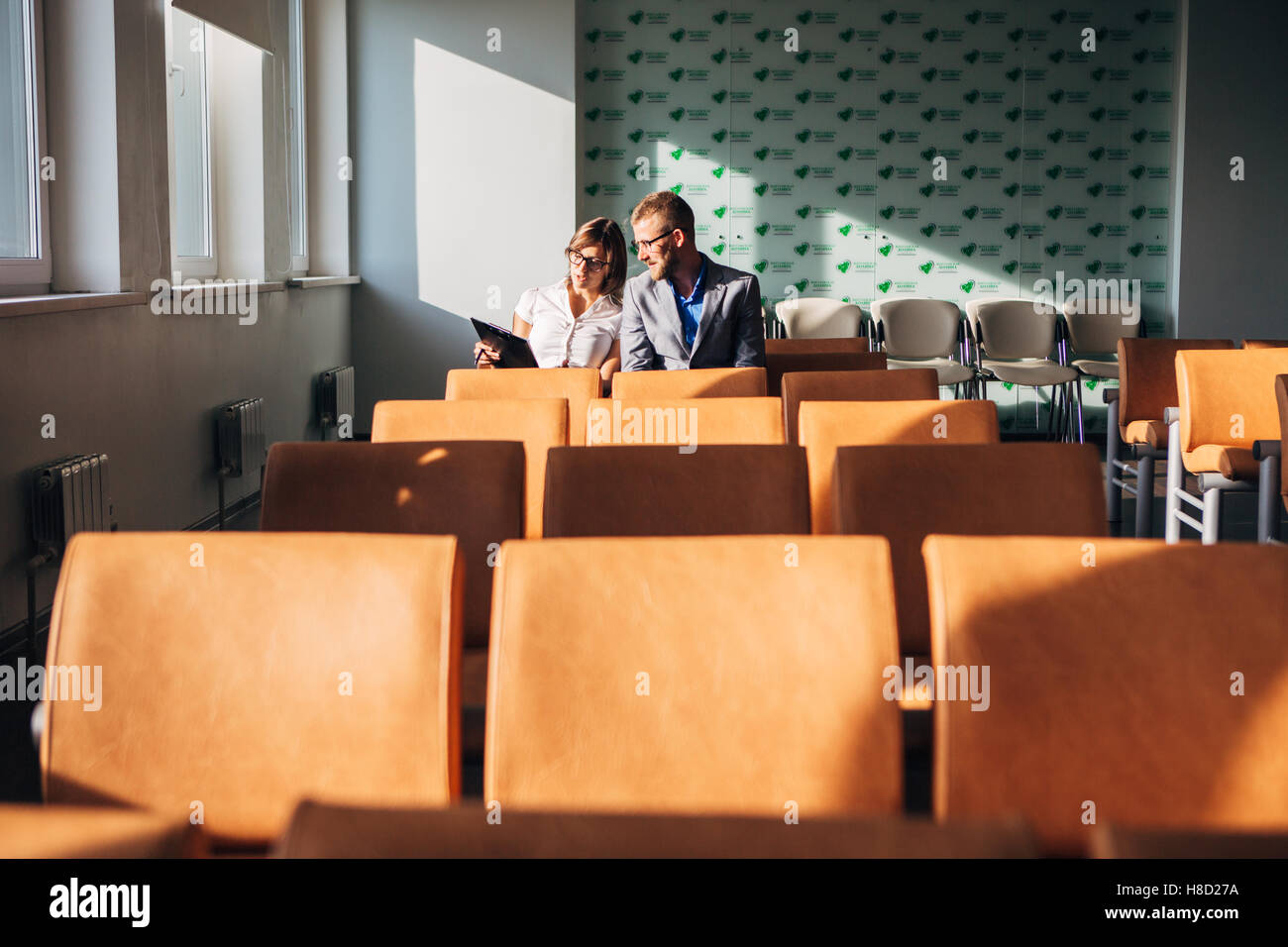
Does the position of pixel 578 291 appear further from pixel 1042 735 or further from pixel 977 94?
pixel 977 94

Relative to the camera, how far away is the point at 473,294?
342 inches

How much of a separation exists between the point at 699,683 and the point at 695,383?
2268 millimetres

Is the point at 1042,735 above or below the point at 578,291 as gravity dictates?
below

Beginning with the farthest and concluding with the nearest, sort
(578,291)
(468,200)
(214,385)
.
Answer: (468,200) → (214,385) → (578,291)

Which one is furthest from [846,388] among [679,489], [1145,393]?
[1145,393]

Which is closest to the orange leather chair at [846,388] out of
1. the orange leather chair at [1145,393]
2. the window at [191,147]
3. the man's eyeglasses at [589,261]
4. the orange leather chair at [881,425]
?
the orange leather chair at [881,425]

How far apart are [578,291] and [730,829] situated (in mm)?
4397

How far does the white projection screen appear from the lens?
8.58 metres

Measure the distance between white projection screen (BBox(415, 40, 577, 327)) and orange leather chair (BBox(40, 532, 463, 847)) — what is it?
23.6ft

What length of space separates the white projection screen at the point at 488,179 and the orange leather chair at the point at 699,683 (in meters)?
7.25

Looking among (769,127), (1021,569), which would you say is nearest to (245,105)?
(769,127)

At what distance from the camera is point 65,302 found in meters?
4.20
